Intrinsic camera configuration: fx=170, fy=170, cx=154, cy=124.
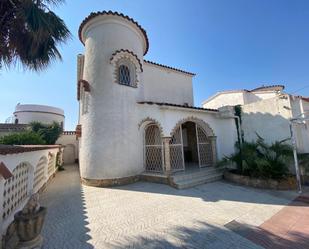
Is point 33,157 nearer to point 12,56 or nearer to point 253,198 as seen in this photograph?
point 12,56

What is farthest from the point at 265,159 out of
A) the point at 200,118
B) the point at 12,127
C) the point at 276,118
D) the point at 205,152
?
the point at 12,127

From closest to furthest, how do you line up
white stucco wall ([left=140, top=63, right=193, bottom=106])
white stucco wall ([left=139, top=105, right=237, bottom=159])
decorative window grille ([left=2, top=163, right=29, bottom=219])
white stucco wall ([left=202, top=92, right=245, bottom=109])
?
decorative window grille ([left=2, top=163, right=29, bottom=219]), white stucco wall ([left=139, top=105, right=237, bottom=159]), white stucco wall ([left=140, top=63, right=193, bottom=106]), white stucco wall ([left=202, top=92, right=245, bottom=109])

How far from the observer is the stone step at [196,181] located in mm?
9555

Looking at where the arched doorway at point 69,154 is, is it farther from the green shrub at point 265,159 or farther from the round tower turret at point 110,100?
the green shrub at point 265,159

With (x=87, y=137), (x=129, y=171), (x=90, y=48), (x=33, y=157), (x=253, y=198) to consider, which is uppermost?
(x=90, y=48)

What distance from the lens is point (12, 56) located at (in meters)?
Answer: 7.18

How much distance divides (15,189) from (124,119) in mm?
6620

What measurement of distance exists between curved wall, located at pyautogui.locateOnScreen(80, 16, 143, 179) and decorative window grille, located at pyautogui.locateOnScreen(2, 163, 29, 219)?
4.22 meters

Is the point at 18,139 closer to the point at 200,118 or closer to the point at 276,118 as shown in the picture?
the point at 200,118

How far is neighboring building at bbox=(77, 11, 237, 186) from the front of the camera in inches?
428

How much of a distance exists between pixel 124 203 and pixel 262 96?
1874cm

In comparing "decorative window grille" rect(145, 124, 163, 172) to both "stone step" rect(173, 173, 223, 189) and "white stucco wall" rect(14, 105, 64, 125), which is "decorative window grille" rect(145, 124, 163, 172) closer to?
"stone step" rect(173, 173, 223, 189)

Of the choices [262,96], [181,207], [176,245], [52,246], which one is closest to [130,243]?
[176,245]

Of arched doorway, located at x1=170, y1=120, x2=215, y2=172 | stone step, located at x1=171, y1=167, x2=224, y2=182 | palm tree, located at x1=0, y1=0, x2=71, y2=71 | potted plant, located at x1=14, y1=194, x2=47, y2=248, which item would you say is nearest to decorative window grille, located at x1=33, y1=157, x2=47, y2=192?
potted plant, located at x1=14, y1=194, x2=47, y2=248
